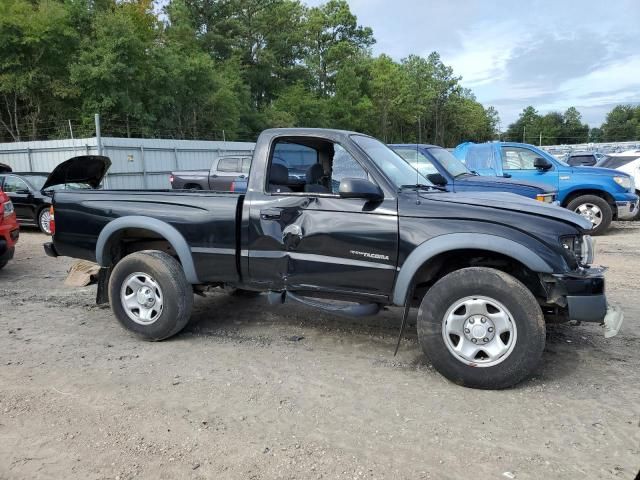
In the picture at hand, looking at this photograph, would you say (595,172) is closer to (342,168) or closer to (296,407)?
(342,168)

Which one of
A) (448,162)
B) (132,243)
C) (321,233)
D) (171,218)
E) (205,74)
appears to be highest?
(205,74)

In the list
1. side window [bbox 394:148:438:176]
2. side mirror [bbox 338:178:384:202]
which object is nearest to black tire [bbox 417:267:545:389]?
side mirror [bbox 338:178:384:202]

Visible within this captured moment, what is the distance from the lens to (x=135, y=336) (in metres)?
5.08

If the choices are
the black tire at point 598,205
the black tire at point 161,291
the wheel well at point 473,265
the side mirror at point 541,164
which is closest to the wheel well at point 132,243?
the black tire at point 161,291

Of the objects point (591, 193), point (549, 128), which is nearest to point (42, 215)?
point (591, 193)

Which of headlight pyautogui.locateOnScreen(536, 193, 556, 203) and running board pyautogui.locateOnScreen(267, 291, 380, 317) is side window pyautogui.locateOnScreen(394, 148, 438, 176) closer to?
headlight pyautogui.locateOnScreen(536, 193, 556, 203)

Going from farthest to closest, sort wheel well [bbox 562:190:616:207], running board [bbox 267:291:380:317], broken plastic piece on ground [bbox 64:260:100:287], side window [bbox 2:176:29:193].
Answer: side window [bbox 2:176:29:193], wheel well [bbox 562:190:616:207], broken plastic piece on ground [bbox 64:260:100:287], running board [bbox 267:291:380:317]

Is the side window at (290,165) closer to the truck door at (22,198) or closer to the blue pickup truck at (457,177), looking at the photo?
the blue pickup truck at (457,177)

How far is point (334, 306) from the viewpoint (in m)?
4.43

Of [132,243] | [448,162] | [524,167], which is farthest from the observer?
[524,167]

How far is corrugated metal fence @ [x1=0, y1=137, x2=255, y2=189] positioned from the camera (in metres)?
17.9

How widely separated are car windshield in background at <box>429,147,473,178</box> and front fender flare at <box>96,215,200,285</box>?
502cm

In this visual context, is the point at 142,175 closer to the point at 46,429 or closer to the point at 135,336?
the point at 135,336

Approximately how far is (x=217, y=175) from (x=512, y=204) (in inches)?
500
